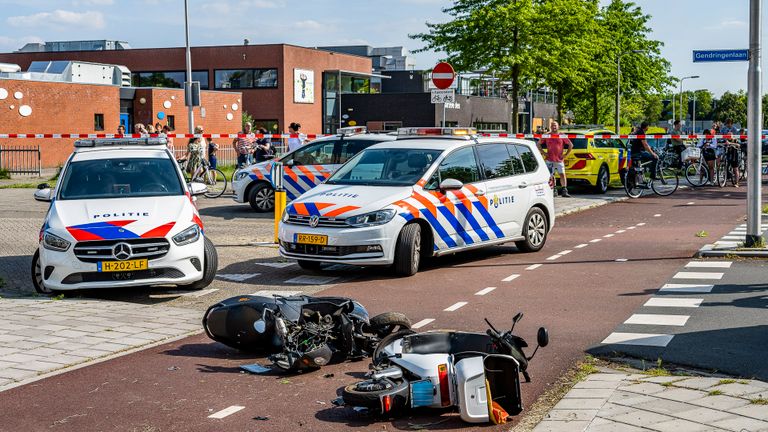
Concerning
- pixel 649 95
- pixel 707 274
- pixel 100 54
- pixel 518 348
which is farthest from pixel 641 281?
pixel 100 54

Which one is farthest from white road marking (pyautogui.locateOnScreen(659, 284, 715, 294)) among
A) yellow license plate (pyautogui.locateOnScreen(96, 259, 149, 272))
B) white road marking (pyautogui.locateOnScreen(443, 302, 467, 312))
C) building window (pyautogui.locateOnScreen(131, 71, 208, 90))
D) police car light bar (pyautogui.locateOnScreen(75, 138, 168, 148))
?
building window (pyautogui.locateOnScreen(131, 71, 208, 90))

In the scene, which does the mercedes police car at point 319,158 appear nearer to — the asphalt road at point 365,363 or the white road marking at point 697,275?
the asphalt road at point 365,363

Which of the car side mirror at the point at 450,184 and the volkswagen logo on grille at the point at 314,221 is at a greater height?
the car side mirror at the point at 450,184

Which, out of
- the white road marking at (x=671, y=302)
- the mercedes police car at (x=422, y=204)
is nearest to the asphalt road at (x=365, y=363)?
the white road marking at (x=671, y=302)

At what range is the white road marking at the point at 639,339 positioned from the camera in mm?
8062

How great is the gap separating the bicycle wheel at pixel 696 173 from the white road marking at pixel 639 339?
20770 mm

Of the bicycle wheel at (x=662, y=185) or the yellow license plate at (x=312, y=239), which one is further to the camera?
the bicycle wheel at (x=662, y=185)

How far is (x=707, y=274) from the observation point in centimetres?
1188

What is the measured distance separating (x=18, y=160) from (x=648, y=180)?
22.9m

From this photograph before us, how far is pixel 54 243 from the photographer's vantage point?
1041 cm

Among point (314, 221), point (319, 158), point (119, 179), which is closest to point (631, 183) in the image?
point (319, 158)

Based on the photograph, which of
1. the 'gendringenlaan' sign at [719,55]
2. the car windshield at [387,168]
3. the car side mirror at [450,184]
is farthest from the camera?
the 'gendringenlaan' sign at [719,55]

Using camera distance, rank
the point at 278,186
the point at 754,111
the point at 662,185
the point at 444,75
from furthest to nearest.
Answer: the point at 662,185
the point at 444,75
the point at 278,186
the point at 754,111

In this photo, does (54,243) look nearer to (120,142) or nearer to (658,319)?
(120,142)
